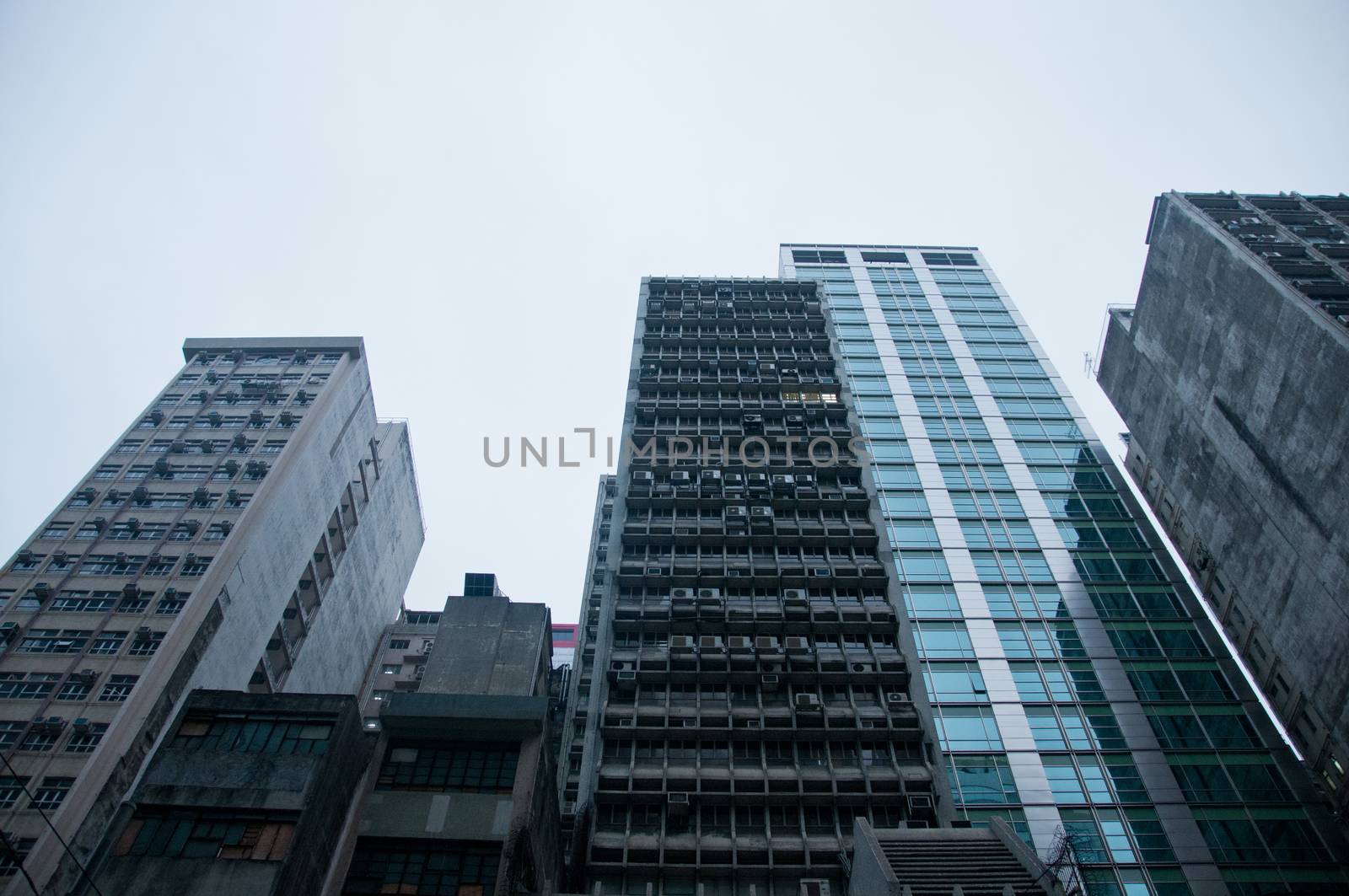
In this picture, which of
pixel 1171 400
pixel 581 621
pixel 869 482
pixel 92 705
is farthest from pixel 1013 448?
pixel 92 705

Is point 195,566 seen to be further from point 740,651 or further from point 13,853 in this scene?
point 740,651

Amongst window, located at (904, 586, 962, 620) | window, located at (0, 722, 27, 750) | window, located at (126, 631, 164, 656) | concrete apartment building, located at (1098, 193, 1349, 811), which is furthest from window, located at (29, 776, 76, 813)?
concrete apartment building, located at (1098, 193, 1349, 811)

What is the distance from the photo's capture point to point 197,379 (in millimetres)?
67938

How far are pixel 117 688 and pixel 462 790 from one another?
26.6 m

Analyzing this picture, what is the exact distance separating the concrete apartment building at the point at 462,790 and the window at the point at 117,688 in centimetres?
2013

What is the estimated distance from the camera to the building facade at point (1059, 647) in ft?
119

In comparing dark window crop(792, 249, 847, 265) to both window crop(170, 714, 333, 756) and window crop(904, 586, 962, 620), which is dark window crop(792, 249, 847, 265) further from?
window crop(170, 714, 333, 756)

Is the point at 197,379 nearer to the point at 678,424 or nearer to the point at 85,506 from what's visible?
the point at 85,506

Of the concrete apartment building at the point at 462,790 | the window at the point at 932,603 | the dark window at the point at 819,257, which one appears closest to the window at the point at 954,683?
the window at the point at 932,603

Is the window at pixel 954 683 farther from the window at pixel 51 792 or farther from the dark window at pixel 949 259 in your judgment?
the dark window at pixel 949 259

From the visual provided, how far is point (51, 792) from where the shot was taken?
40.8 meters

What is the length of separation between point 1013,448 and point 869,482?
10943 millimetres

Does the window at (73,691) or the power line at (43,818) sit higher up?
the window at (73,691)

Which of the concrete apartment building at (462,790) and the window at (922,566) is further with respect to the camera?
the window at (922,566)
